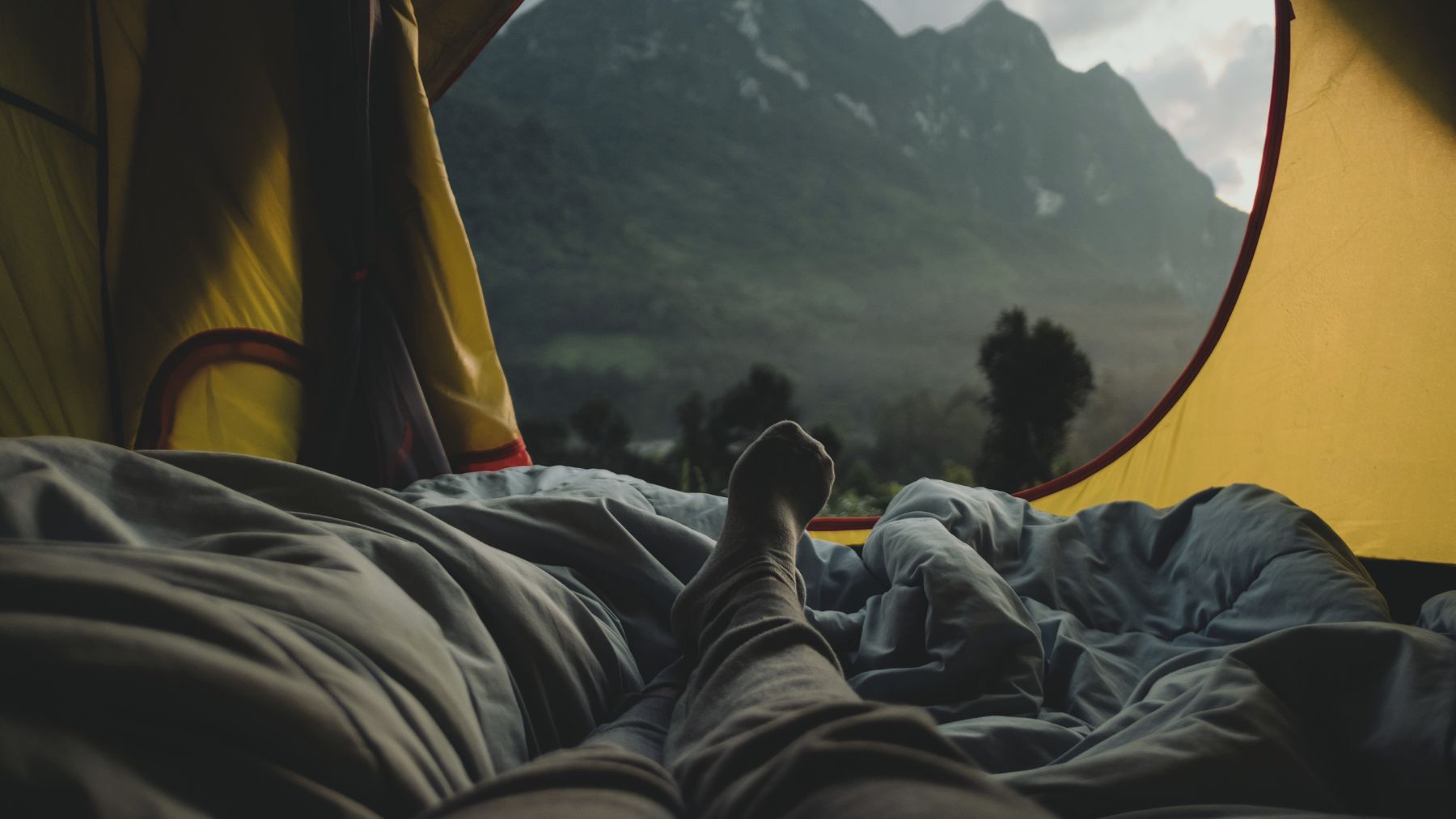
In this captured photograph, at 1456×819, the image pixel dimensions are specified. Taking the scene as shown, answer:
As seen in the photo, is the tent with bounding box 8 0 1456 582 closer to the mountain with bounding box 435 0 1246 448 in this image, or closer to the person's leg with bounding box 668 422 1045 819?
the person's leg with bounding box 668 422 1045 819

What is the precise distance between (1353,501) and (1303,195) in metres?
0.51

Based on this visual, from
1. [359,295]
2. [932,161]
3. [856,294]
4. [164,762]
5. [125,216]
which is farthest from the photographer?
[932,161]

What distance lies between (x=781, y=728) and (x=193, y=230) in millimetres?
1230

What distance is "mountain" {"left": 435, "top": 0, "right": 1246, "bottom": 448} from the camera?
9391 millimetres

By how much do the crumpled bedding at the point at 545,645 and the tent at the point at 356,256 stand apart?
1.70ft

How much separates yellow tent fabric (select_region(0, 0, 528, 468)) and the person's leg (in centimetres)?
83

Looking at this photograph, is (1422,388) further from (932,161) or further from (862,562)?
(932,161)

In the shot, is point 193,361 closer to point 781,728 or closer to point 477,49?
point 477,49

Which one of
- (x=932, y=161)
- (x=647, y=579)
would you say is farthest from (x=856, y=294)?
(x=647, y=579)

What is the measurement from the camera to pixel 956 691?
0.66 m

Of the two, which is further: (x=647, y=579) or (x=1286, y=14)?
(x=1286, y=14)

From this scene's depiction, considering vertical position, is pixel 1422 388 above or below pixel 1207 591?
above

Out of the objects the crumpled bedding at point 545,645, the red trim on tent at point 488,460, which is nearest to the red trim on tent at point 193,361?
the red trim on tent at point 488,460

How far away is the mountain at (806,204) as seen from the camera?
370 inches
